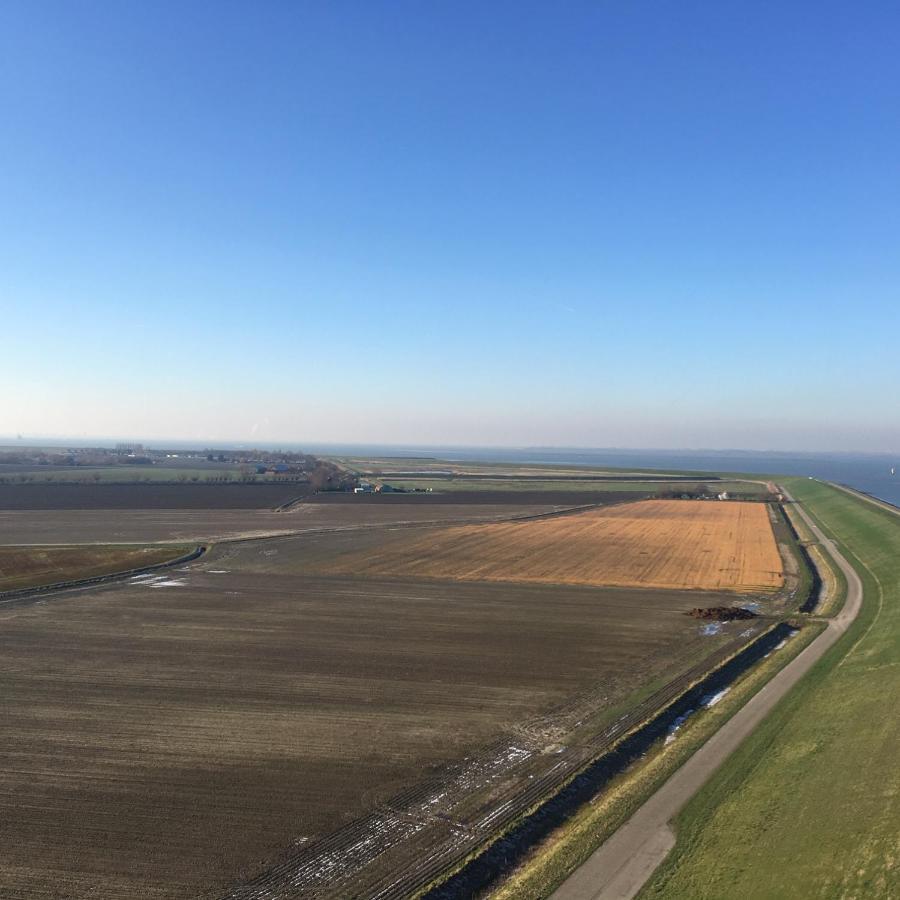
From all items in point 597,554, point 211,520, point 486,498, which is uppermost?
point 486,498

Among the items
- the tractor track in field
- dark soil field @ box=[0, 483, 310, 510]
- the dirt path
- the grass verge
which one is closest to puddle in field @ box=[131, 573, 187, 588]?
the tractor track in field

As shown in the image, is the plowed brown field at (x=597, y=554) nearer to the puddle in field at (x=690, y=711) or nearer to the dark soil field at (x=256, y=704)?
the dark soil field at (x=256, y=704)

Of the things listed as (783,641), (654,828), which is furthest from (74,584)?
(783,641)

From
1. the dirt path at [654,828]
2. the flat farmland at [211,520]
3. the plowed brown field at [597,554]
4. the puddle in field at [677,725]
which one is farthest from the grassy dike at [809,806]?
the flat farmland at [211,520]

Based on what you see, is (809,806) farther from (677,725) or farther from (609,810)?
(677,725)

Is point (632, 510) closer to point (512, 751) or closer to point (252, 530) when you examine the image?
point (252, 530)

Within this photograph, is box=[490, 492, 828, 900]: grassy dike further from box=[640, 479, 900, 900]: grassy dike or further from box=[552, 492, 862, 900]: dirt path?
box=[640, 479, 900, 900]: grassy dike

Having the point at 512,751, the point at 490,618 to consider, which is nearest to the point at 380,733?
the point at 512,751
